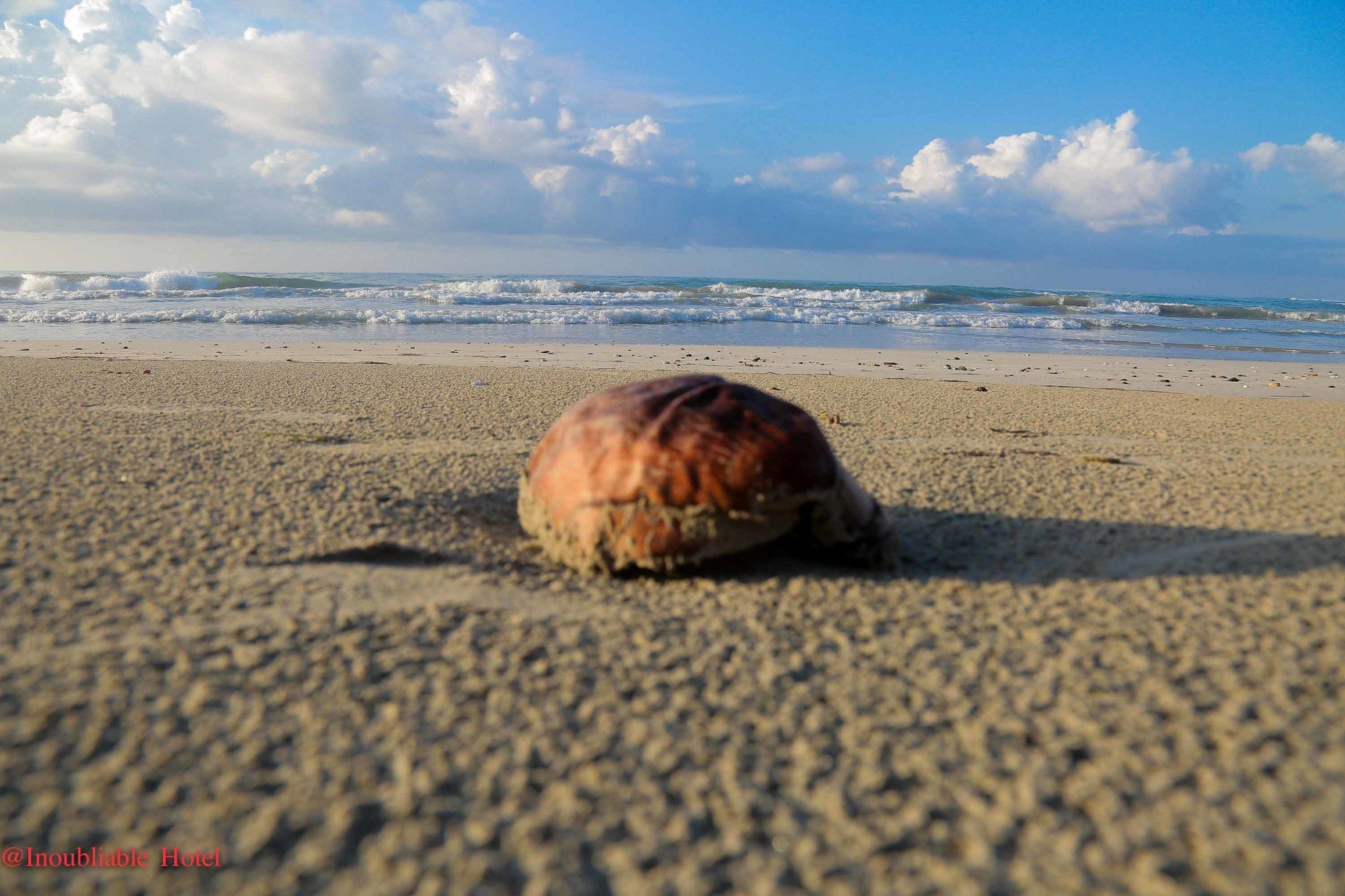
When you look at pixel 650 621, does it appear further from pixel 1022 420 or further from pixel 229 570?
pixel 1022 420

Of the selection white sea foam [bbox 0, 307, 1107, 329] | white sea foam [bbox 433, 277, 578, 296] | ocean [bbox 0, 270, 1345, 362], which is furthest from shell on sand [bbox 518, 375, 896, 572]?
white sea foam [bbox 433, 277, 578, 296]

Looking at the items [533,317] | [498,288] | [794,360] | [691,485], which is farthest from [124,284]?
[691,485]

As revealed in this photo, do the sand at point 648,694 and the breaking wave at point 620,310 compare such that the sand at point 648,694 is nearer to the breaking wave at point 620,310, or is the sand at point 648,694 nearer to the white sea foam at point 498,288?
the breaking wave at point 620,310

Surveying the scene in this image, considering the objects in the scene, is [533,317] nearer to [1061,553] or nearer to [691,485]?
[1061,553]

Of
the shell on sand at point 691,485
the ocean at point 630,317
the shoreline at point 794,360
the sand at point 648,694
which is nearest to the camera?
the sand at point 648,694

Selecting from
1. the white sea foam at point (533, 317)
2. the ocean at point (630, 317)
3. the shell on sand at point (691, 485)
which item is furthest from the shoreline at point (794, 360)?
the shell on sand at point (691, 485)

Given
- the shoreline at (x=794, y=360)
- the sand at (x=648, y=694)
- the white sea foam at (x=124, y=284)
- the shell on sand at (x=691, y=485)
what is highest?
the white sea foam at (x=124, y=284)

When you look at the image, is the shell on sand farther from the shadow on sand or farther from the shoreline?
the shoreline

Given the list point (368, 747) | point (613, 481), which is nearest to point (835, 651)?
point (613, 481)
